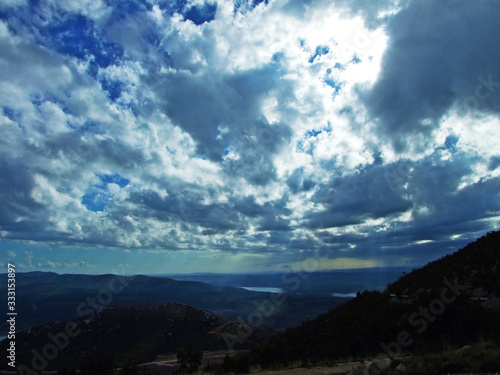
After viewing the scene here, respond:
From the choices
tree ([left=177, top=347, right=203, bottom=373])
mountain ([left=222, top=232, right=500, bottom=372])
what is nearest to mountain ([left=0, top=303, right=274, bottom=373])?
tree ([left=177, top=347, right=203, bottom=373])

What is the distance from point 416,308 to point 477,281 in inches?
364

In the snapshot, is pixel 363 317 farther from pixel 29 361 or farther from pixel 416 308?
pixel 29 361

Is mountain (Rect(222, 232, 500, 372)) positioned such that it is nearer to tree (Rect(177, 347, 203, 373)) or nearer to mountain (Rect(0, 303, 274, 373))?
tree (Rect(177, 347, 203, 373))

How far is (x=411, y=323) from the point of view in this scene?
2359 centimetres

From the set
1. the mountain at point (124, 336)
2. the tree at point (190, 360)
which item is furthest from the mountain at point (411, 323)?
the mountain at point (124, 336)

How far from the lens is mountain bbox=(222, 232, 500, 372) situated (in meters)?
20.7

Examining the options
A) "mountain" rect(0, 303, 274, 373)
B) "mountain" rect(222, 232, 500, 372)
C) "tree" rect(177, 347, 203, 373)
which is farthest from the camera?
"mountain" rect(0, 303, 274, 373)

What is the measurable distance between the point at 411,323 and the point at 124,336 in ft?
269

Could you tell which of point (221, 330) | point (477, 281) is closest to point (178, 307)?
point (221, 330)

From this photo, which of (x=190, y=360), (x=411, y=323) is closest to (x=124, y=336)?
(x=190, y=360)

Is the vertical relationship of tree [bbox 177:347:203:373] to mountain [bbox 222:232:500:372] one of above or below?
below

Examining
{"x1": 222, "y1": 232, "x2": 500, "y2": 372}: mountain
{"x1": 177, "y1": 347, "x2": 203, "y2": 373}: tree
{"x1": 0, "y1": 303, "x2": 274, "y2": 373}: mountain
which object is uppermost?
{"x1": 222, "y1": 232, "x2": 500, "y2": 372}: mountain

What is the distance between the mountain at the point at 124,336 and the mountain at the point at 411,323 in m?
43.3

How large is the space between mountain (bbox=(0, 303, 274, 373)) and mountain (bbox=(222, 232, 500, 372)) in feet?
142
